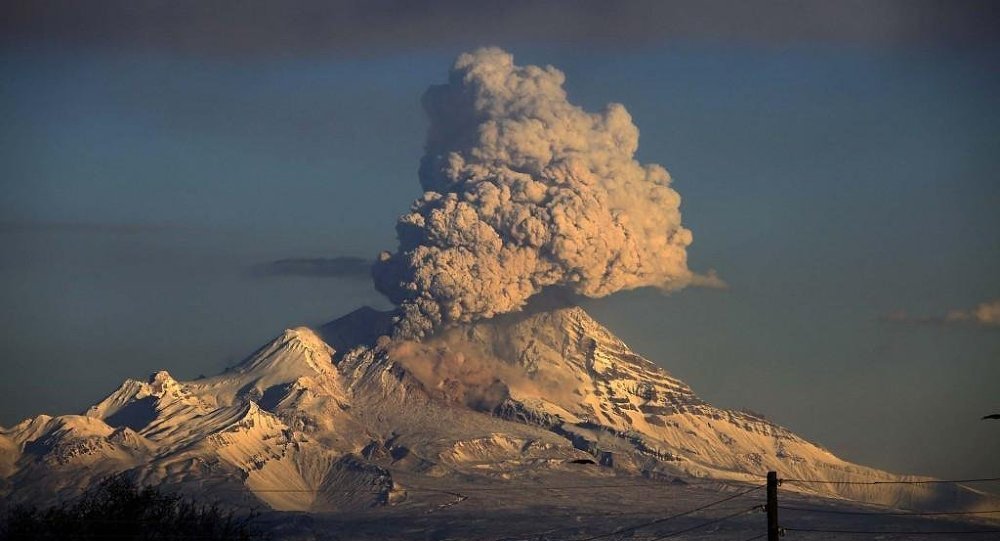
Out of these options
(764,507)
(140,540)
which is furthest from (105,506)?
(764,507)

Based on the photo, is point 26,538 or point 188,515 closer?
point 26,538

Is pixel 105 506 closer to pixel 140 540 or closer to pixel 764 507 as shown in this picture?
pixel 140 540

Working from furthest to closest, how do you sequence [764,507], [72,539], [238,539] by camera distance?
[238,539], [72,539], [764,507]

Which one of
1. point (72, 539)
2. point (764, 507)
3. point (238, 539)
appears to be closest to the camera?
point (764, 507)

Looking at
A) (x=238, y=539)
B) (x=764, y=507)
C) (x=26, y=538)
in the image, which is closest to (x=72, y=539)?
(x=26, y=538)

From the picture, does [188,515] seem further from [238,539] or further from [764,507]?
[764,507]

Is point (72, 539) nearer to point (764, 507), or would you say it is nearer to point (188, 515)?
point (188, 515)
